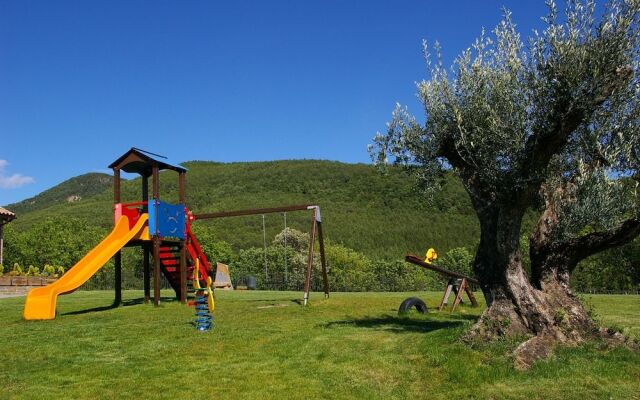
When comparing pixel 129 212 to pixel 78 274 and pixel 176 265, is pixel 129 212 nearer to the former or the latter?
pixel 78 274

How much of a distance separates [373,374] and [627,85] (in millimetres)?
6264

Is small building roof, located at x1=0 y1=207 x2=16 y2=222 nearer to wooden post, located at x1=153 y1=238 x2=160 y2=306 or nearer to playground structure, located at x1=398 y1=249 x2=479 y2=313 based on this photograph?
wooden post, located at x1=153 y1=238 x2=160 y2=306

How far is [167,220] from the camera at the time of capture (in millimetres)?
21188

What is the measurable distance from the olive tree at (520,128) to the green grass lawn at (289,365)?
707 mm

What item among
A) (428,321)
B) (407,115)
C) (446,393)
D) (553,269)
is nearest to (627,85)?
(553,269)

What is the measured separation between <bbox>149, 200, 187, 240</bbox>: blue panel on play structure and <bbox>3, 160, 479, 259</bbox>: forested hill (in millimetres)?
40044

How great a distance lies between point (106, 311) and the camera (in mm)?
19094

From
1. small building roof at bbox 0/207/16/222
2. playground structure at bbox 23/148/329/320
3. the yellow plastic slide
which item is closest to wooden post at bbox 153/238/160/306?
playground structure at bbox 23/148/329/320

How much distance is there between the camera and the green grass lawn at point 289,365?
25.9ft

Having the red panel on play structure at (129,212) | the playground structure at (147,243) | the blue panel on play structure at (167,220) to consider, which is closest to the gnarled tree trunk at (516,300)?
the playground structure at (147,243)

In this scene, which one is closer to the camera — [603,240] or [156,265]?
[603,240]

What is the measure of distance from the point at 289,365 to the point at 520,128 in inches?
225

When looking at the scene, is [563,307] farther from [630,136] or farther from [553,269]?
[630,136]

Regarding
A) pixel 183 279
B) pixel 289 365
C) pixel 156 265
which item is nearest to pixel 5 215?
pixel 183 279
